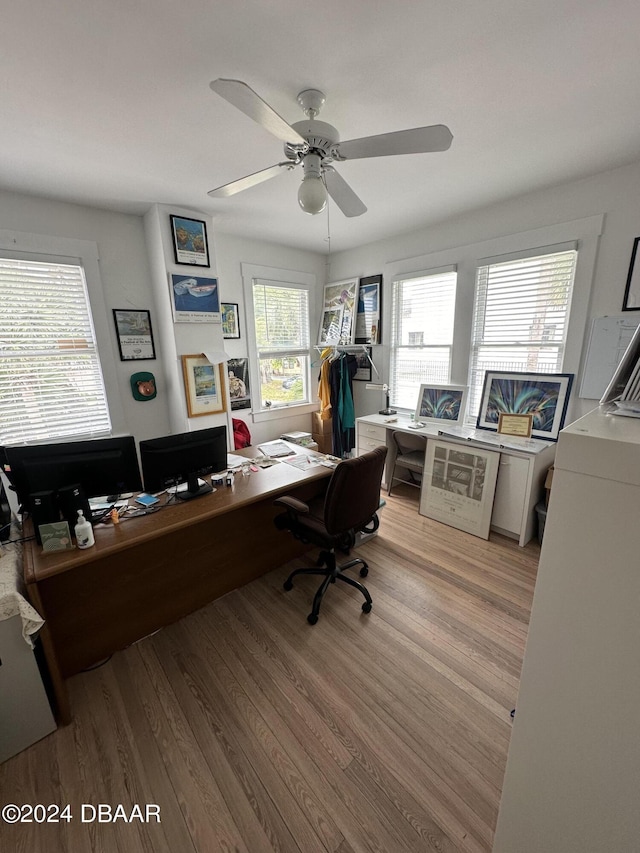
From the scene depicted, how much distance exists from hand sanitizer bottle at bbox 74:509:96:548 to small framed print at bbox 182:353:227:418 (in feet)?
5.75

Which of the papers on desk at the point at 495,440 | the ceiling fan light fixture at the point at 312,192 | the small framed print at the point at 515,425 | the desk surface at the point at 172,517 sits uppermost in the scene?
the ceiling fan light fixture at the point at 312,192

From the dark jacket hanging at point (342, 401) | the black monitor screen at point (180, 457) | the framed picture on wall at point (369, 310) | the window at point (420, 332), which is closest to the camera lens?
the black monitor screen at point (180, 457)

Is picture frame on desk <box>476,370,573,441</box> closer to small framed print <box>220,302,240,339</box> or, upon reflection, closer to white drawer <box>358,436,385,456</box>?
white drawer <box>358,436,385,456</box>

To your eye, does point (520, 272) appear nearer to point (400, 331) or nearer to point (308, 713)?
point (400, 331)

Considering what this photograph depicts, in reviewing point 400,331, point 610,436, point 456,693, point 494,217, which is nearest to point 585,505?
point 610,436

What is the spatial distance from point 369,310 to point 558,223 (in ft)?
6.27

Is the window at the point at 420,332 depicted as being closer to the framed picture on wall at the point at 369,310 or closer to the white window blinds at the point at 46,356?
the framed picture on wall at the point at 369,310

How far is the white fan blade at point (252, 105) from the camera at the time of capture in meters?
1.15

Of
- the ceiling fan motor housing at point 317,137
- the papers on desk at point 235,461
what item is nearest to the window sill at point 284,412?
the papers on desk at point 235,461

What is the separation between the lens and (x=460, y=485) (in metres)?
2.96

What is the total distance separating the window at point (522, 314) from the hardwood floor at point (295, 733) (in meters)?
1.90

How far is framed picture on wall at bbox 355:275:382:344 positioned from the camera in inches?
154

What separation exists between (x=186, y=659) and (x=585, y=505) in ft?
6.53

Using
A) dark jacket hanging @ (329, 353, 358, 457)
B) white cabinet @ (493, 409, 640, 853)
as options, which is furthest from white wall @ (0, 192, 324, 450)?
white cabinet @ (493, 409, 640, 853)
